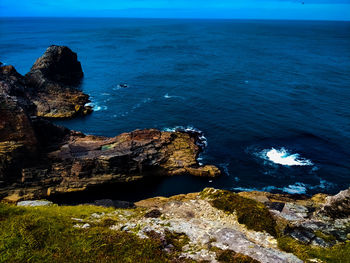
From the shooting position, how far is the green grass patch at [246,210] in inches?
933

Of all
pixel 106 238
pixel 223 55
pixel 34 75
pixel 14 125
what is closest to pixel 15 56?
pixel 34 75

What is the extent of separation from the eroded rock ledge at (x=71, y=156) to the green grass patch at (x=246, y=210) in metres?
22.4

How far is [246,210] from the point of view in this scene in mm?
25656

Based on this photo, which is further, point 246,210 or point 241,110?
point 241,110

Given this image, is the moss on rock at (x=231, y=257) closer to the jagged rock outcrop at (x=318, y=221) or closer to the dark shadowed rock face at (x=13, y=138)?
the jagged rock outcrop at (x=318, y=221)

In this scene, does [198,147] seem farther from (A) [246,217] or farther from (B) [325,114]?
(B) [325,114]

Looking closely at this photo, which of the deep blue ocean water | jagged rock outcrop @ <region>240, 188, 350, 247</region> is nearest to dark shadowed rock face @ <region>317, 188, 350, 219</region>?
jagged rock outcrop @ <region>240, 188, 350, 247</region>

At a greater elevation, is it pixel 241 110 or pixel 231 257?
pixel 231 257

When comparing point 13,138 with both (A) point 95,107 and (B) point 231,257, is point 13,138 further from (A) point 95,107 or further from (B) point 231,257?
(A) point 95,107

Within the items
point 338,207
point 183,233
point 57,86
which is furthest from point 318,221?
point 57,86

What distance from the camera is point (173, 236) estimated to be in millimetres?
20875

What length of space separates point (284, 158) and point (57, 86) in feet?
238

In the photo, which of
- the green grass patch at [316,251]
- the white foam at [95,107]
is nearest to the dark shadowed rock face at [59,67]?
the white foam at [95,107]

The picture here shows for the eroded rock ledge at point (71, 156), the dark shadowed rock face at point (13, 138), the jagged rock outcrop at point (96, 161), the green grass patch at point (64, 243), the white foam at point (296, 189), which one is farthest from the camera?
the white foam at point (296, 189)
